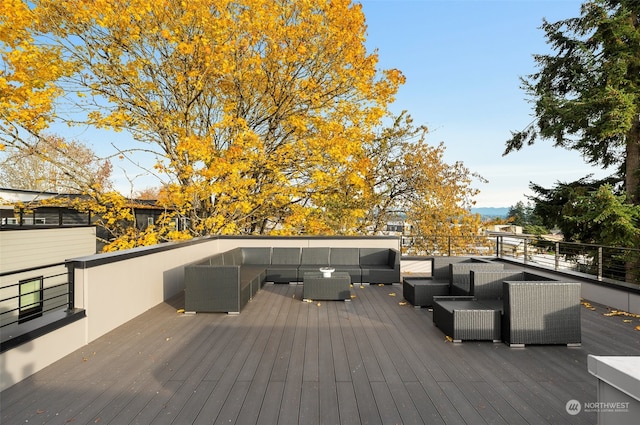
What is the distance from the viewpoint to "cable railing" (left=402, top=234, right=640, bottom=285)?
670 centimetres

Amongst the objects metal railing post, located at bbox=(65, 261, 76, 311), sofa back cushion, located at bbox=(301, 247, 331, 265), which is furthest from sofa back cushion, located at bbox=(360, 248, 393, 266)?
metal railing post, located at bbox=(65, 261, 76, 311)

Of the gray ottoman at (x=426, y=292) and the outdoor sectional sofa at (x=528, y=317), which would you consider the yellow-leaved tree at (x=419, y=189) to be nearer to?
the gray ottoman at (x=426, y=292)

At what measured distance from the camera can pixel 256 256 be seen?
7512mm

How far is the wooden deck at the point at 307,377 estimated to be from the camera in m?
2.32

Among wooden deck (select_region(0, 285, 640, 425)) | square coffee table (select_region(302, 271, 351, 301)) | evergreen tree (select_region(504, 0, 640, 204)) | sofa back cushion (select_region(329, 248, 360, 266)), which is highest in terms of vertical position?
evergreen tree (select_region(504, 0, 640, 204))

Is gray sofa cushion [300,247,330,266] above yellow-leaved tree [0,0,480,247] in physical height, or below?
below

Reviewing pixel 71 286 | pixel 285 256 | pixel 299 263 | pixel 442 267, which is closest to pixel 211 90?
pixel 285 256

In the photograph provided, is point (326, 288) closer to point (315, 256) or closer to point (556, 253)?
point (315, 256)

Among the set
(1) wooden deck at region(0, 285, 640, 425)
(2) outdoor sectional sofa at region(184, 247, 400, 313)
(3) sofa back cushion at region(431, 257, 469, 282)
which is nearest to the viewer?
(1) wooden deck at region(0, 285, 640, 425)

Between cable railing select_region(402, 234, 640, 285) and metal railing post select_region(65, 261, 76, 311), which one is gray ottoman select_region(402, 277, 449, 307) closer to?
cable railing select_region(402, 234, 640, 285)

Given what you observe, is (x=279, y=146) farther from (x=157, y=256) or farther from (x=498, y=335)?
(x=498, y=335)

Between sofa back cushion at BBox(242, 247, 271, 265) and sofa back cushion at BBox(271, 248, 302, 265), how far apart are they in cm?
12

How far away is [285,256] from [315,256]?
69 cm

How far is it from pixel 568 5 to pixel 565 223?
666 cm
